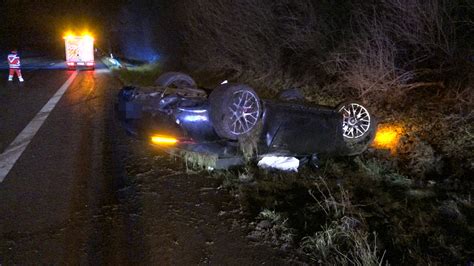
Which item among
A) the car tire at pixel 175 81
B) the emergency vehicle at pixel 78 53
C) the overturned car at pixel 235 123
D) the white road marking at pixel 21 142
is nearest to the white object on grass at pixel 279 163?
the overturned car at pixel 235 123

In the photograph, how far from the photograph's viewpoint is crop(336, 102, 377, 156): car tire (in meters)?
5.77

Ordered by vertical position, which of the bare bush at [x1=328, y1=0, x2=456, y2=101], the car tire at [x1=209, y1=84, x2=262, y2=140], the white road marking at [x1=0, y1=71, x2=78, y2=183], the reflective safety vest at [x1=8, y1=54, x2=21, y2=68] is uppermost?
the reflective safety vest at [x1=8, y1=54, x2=21, y2=68]

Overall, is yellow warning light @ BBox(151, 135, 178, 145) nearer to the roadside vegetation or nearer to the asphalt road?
the asphalt road

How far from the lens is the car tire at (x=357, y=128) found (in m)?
5.77

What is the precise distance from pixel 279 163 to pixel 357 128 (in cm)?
126

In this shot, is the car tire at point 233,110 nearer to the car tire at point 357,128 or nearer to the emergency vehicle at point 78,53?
the car tire at point 357,128

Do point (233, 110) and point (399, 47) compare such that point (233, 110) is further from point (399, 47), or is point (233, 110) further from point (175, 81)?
point (399, 47)

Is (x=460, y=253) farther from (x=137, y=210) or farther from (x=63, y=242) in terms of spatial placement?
(x=63, y=242)

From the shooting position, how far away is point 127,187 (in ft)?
15.6

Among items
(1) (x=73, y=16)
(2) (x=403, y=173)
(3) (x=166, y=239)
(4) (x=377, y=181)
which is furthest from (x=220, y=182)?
(1) (x=73, y=16)

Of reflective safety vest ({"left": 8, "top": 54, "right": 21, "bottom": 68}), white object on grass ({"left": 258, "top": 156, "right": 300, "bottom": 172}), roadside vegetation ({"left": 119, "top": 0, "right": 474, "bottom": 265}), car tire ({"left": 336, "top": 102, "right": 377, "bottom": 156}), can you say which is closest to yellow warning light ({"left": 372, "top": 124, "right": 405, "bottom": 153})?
roadside vegetation ({"left": 119, "top": 0, "right": 474, "bottom": 265})

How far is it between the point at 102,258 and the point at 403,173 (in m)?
3.84

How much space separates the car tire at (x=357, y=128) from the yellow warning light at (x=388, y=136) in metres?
0.53

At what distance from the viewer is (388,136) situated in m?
6.66
